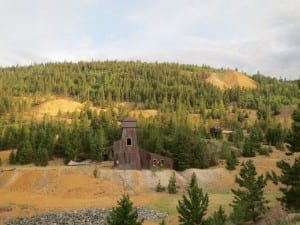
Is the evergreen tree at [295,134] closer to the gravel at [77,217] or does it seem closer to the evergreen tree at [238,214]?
the evergreen tree at [238,214]

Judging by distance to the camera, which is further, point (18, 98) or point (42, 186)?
point (18, 98)

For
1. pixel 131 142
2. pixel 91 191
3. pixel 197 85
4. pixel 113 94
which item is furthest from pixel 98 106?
pixel 91 191

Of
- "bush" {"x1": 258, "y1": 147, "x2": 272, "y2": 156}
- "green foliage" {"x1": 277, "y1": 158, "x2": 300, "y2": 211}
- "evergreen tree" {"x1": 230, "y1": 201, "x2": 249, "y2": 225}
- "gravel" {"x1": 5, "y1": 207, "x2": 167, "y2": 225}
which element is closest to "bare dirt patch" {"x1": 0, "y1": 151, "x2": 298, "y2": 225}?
"gravel" {"x1": 5, "y1": 207, "x2": 167, "y2": 225}

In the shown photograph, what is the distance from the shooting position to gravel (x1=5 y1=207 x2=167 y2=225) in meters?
44.9

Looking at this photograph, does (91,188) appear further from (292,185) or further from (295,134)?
(295,134)

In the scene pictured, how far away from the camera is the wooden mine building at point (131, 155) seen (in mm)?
66875

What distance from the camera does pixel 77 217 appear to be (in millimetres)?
46562

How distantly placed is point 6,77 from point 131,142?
454 feet

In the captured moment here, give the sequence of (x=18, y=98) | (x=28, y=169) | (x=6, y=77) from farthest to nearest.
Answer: (x=6, y=77), (x=18, y=98), (x=28, y=169)

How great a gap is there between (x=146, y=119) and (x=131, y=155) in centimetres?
5347

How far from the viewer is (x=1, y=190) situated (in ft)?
197

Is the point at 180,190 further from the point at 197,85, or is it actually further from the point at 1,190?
the point at 197,85

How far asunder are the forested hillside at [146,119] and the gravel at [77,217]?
2239 cm

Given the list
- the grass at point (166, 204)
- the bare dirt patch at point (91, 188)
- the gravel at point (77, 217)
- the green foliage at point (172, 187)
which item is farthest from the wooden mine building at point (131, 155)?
the gravel at point (77, 217)
